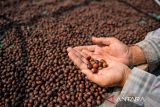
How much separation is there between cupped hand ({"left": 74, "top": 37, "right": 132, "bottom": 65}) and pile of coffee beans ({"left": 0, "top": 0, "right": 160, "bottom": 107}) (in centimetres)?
43

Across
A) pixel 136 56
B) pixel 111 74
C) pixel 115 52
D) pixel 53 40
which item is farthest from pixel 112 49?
pixel 53 40

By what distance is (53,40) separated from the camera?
4.59 meters

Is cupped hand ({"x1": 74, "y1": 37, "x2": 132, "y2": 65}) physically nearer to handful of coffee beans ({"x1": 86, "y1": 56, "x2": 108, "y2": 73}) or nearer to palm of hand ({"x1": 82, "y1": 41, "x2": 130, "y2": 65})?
palm of hand ({"x1": 82, "y1": 41, "x2": 130, "y2": 65})

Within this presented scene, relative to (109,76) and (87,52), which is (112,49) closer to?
(87,52)

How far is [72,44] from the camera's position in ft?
14.7

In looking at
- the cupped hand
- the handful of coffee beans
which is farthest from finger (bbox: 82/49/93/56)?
the handful of coffee beans

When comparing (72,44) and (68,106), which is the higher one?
(72,44)

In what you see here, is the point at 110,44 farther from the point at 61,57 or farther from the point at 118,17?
the point at 118,17

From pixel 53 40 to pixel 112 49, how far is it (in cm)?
136

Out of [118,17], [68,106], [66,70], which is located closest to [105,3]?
[118,17]

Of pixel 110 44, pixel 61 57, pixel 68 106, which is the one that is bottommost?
pixel 68 106

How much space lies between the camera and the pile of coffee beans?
343cm

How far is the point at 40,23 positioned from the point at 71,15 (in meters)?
0.78

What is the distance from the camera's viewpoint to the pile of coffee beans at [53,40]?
135 inches
